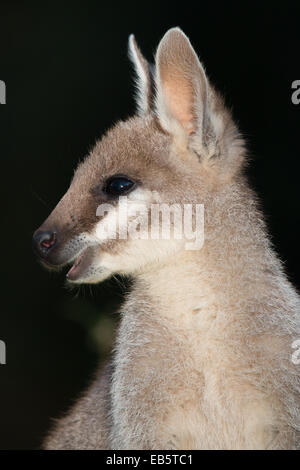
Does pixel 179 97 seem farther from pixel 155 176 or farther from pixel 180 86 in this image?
pixel 155 176

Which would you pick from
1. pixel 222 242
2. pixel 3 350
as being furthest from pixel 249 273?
pixel 3 350

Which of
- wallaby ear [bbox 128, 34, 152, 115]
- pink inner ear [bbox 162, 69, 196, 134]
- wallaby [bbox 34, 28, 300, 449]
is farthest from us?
wallaby ear [bbox 128, 34, 152, 115]

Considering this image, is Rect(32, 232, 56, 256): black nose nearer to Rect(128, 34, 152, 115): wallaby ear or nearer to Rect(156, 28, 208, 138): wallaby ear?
Rect(156, 28, 208, 138): wallaby ear

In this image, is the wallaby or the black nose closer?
the wallaby

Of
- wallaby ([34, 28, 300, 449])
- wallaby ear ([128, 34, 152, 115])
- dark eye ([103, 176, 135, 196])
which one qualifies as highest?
wallaby ear ([128, 34, 152, 115])

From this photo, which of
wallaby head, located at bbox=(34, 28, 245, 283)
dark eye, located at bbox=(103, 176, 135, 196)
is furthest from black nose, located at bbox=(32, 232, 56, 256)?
dark eye, located at bbox=(103, 176, 135, 196)

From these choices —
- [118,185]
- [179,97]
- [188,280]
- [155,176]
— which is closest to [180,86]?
[179,97]

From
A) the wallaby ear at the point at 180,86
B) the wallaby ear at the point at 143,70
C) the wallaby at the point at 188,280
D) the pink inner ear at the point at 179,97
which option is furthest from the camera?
the wallaby ear at the point at 143,70

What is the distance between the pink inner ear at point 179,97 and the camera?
12.5 ft

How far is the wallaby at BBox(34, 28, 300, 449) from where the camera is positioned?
11.7 feet

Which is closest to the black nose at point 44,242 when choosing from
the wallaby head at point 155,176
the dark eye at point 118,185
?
the wallaby head at point 155,176

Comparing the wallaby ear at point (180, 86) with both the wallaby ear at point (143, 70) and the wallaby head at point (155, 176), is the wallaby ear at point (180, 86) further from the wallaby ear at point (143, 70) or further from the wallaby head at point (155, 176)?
the wallaby ear at point (143, 70)

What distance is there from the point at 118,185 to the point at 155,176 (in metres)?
0.19
